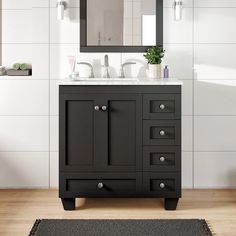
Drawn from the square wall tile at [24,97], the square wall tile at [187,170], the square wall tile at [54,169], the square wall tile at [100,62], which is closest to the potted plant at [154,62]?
the square wall tile at [100,62]

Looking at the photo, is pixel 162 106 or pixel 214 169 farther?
pixel 214 169

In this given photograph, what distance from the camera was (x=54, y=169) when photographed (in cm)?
467

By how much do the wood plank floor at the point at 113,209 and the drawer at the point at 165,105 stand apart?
647 millimetres

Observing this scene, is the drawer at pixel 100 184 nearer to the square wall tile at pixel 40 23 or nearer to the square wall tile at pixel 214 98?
the square wall tile at pixel 214 98

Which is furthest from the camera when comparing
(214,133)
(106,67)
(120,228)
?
(214,133)

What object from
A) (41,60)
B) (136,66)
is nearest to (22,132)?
(41,60)

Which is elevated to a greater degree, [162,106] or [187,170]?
[162,106]

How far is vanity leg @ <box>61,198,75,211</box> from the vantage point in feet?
13.2

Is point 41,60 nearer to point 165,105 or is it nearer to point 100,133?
point 100,133

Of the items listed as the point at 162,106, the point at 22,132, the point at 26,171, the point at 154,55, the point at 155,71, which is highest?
the point at 154,55

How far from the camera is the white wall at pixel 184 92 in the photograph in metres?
4.59

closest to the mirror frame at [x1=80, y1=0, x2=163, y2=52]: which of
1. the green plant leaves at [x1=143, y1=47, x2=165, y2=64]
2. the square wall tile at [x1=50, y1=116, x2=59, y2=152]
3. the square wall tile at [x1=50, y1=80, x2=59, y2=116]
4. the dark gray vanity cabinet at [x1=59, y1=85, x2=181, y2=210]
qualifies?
the green plant leaves at [x1=143, y1=47, x2=165, y2=64]

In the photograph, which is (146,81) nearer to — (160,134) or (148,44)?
(160,134)

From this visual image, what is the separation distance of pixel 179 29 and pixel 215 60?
371 millimetres
